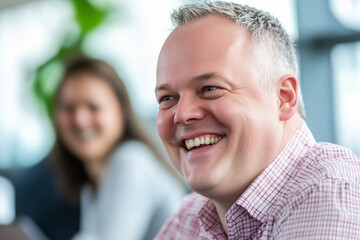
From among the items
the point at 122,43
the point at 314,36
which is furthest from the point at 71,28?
the point at 314,36

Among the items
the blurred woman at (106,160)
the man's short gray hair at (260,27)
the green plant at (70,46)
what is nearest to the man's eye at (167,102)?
the man's short gray hair at (260,27)

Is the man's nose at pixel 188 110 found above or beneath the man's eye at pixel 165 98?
beneath

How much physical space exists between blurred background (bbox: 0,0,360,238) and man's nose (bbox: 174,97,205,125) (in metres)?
0.27

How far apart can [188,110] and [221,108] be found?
0.24 ft

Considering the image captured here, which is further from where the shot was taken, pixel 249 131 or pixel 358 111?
pixel 358 111

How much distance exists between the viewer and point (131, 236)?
225cm

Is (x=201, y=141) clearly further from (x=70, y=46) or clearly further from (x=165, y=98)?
(x=70, y=46)

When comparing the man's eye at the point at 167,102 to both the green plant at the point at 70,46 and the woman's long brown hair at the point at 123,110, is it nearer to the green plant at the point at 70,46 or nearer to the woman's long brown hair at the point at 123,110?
the woman's long brown hair at the point at 123,110

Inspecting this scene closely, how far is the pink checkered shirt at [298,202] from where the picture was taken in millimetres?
921

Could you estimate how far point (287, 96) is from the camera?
1.20 m

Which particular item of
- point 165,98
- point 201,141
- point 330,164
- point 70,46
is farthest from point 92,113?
point 70,46

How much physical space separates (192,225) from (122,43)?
4.05 m

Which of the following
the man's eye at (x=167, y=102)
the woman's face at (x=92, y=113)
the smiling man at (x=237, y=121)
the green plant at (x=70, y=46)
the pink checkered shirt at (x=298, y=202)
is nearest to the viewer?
the pink checkered shirt at (x=298, y=202)

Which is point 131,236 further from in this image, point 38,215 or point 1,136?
point 1,136
